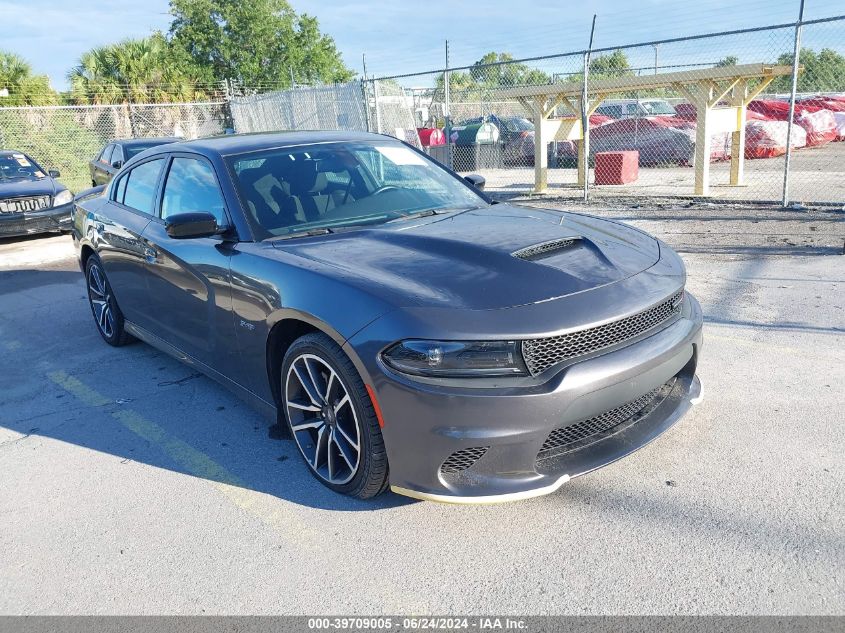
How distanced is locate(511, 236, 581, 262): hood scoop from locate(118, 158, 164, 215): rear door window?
105 inches

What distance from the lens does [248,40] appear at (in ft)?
163

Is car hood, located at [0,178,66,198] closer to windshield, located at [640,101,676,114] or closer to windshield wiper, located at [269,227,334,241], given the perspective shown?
windshield wiper, located at [269,227,334,241]

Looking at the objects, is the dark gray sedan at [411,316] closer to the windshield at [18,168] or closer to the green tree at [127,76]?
the windshield at [18,168]

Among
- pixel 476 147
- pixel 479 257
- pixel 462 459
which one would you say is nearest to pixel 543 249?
pixel 479 257

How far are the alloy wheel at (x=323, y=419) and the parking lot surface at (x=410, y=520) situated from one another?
0.49 ft

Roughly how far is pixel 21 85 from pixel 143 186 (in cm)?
2390

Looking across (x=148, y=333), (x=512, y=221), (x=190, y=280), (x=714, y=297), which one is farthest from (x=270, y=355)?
(x=714, y=297)

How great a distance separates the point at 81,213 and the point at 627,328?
4832 millimetres

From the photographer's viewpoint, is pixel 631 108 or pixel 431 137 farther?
pixel 631 108

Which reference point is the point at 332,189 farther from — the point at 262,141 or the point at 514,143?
the point at 514,143

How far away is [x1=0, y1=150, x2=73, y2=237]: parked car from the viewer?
35.8 feet

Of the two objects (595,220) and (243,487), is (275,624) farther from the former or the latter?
(595,220)

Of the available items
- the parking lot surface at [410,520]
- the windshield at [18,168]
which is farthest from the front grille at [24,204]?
the parking lot surface at [410,520]

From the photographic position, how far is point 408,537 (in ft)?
9.64
